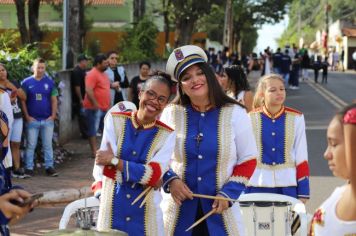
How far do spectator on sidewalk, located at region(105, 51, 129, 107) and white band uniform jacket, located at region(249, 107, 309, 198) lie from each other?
29.8 feet

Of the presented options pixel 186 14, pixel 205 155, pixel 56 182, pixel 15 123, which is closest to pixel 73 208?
pixel 205 155

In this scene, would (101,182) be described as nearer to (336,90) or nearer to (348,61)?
(336,90)

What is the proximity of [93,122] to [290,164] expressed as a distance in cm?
845

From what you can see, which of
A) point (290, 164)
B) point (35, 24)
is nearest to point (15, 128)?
point (290, 164)

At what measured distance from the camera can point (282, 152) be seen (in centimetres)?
652

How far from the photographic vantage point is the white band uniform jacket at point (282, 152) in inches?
254

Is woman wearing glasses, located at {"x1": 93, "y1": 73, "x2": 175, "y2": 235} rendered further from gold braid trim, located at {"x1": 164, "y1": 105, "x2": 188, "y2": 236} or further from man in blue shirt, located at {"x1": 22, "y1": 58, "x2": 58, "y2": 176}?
man in blue shirt, located at {"x1": 22, "y1": 58, "x2": 58, "y2": 176}

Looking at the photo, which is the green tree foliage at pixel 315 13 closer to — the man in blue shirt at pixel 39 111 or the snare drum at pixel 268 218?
the man in blue shirt at pixel 39 111

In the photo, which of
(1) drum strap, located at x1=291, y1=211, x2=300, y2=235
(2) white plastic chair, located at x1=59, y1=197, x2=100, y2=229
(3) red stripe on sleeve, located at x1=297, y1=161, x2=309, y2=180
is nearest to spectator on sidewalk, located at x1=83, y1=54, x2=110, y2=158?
(3) red stripe on sleeve, located at x1=297, y1=161, x2=309, y2=180

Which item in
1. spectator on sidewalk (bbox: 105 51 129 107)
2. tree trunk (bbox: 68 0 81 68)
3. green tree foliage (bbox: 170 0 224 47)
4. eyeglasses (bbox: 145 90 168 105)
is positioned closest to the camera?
eyeglasses (bbox: 145 90 168 105)

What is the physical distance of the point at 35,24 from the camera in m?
35.5

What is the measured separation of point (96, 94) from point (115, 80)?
227 cm

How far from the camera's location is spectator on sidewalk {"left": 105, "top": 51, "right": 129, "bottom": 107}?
1580 cm

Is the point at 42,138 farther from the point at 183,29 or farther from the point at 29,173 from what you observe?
the point at 183,29
